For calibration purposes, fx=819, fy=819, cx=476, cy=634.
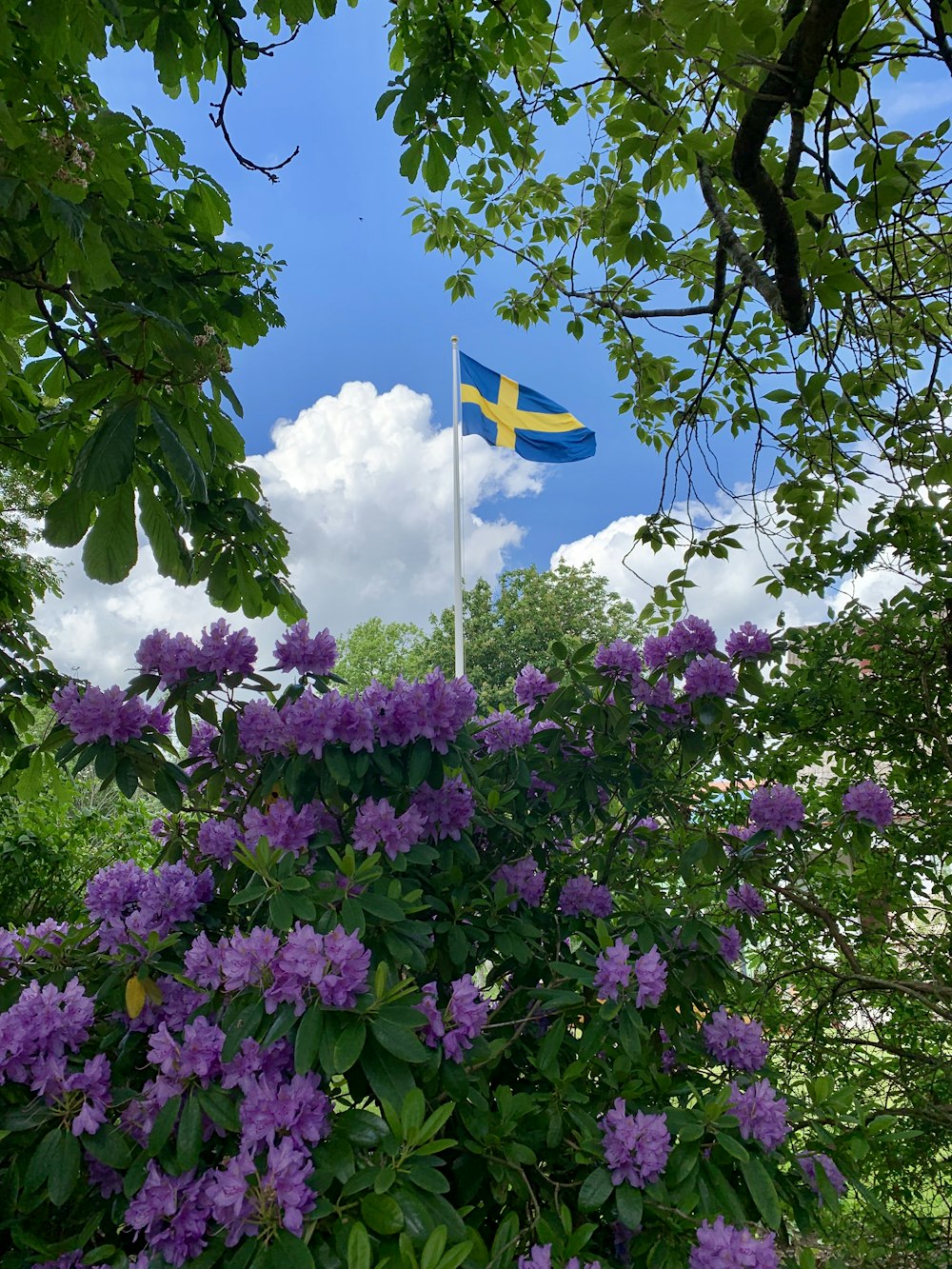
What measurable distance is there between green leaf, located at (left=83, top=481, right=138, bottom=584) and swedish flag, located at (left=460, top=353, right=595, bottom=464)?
27.4 ft

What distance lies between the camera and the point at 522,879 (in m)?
1.74

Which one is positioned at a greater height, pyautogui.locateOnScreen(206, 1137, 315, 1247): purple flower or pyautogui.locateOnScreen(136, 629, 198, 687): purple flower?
pyautogui.locateOnScreen(136, 629, 198, 687): purple flower

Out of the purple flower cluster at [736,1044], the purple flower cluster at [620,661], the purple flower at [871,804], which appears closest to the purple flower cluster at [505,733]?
the purple flower cluster at [620,661]

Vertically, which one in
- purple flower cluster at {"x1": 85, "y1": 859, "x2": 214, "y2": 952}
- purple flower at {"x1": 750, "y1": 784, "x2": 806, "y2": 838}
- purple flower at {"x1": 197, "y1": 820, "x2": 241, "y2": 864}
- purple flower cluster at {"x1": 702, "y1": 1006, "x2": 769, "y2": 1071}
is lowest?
purple flower cluster at {"x1": 702, "y1": 1006, "x2": 769, "y2": 1071}

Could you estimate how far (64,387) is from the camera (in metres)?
2.84

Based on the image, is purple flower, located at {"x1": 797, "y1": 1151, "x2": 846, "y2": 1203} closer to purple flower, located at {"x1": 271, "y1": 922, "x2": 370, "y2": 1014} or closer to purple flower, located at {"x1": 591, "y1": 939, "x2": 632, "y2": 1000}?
purple flower, located at {"x1": 591, "y1": 939, "x2": 632, "y2": 1000}

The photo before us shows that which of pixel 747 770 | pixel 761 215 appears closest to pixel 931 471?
pixel 761 215

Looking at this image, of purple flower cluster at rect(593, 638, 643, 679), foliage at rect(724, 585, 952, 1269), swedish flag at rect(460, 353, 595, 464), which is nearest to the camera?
purple flower cluster at rect(593, 638, 643, 679)

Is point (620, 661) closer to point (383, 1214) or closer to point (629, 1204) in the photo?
point (629, 1204)

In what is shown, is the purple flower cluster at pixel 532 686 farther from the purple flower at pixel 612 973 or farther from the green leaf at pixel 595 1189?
the green leaf at pixel 595 1189

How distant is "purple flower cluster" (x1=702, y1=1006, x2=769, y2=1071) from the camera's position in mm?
1611

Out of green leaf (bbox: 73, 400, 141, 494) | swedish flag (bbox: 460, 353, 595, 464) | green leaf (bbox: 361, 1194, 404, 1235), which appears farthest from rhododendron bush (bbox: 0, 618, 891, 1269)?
swedish flag (bbox: 460, 353, 595, 464)

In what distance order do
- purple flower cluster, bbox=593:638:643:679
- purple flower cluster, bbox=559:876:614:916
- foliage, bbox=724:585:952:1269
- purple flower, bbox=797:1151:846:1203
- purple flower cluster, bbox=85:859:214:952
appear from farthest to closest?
1. foliage, bbox=724:585:952:1269
2. purple flower cluster, bbox=593:638:643:679
3. purple flower cluster, bbox=559:876:614:916
4. purple flower cluster, bbox=85:859:214:952
5. purple flower, bbox=797:1151:846:1203

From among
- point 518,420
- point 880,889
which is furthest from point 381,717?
point 518,420
